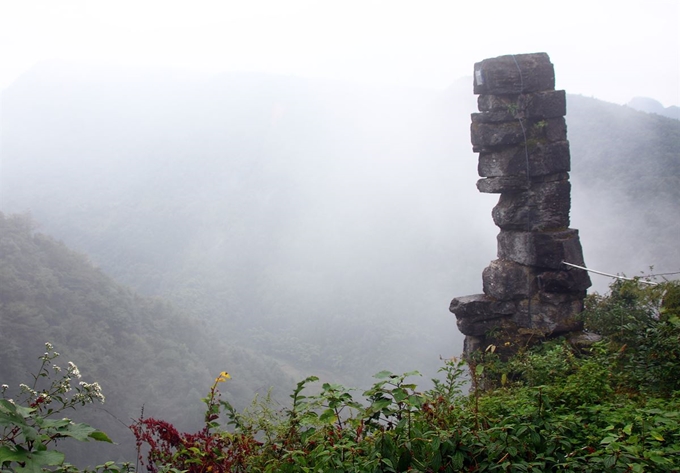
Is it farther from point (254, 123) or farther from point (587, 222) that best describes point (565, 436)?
point (254, 123)

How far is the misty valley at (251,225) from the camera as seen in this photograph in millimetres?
34656

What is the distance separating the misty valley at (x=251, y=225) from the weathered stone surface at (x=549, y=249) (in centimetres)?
73

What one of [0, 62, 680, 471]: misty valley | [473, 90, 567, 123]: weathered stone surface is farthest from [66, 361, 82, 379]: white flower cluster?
[473, 90, 567, 123]: weathered stone surface

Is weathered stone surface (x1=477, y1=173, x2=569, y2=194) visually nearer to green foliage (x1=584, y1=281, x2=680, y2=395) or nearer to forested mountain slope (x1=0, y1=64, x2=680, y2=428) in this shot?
green foliage (x1=584, y1=281, x2=680, y2=395)

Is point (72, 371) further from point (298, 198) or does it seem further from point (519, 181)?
point (298, 198)

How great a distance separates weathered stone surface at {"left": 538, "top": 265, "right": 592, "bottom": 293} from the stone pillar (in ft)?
0.25

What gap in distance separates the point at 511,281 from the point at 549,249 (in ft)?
2.24

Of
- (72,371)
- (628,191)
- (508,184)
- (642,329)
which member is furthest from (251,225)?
(72,371)

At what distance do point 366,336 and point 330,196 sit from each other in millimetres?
42333

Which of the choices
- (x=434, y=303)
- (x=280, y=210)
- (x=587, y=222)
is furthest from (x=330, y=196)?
(x=587, y=222)

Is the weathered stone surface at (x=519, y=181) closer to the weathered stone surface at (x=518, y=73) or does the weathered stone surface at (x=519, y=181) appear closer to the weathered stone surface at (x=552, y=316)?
the weathered stone surface at (x=518, y=73)

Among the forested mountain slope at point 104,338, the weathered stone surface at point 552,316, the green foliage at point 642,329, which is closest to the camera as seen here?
the green foliage at point 642,329

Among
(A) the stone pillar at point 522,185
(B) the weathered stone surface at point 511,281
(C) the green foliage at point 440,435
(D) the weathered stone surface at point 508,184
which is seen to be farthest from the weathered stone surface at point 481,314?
(C) the green foliage at point 440,435

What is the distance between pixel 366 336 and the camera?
6400 cm
